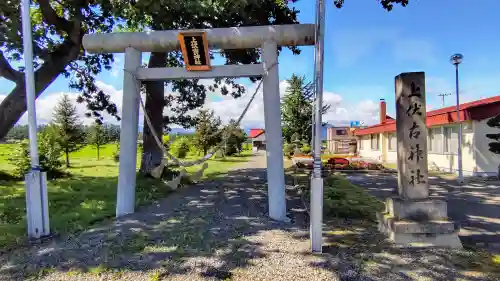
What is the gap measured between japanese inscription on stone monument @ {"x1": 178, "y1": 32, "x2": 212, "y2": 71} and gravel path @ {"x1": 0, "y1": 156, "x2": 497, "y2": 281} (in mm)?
2990

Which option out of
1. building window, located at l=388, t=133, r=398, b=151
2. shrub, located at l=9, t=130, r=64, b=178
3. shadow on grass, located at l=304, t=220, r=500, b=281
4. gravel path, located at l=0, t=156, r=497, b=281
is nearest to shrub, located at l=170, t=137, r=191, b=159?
shrub, located at l=9, t=130, r=64, b=178

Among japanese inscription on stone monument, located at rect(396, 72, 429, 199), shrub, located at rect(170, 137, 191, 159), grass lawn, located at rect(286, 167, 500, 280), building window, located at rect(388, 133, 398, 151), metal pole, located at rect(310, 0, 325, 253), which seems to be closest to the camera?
grass lawn, located at rect(286, 167, 500, 280)

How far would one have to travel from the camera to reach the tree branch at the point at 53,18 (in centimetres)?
1021

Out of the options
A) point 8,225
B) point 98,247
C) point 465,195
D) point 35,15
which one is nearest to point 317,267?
point 98,247

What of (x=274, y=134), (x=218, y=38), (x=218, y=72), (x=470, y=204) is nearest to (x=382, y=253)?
(x=274, y=134)

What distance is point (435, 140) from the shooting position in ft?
55.4

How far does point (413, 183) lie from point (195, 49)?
14.6 ft

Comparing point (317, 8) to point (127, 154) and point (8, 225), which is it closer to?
point (127, 154)

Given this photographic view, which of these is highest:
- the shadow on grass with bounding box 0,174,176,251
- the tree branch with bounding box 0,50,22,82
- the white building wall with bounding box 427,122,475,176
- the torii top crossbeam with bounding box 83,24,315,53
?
the tree branch with bounding box 0,50,22,82

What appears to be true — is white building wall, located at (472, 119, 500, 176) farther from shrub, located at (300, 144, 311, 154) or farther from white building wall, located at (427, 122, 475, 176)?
shrub, located at (300, 144, 311, 154)

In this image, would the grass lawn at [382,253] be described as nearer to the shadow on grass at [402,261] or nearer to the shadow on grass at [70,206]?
the shadow on grass at [402,261]

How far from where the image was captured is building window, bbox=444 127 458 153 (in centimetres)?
1485

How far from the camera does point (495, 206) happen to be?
789 centimetres

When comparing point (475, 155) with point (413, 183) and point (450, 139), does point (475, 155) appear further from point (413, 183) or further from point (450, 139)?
point (413, 183)
